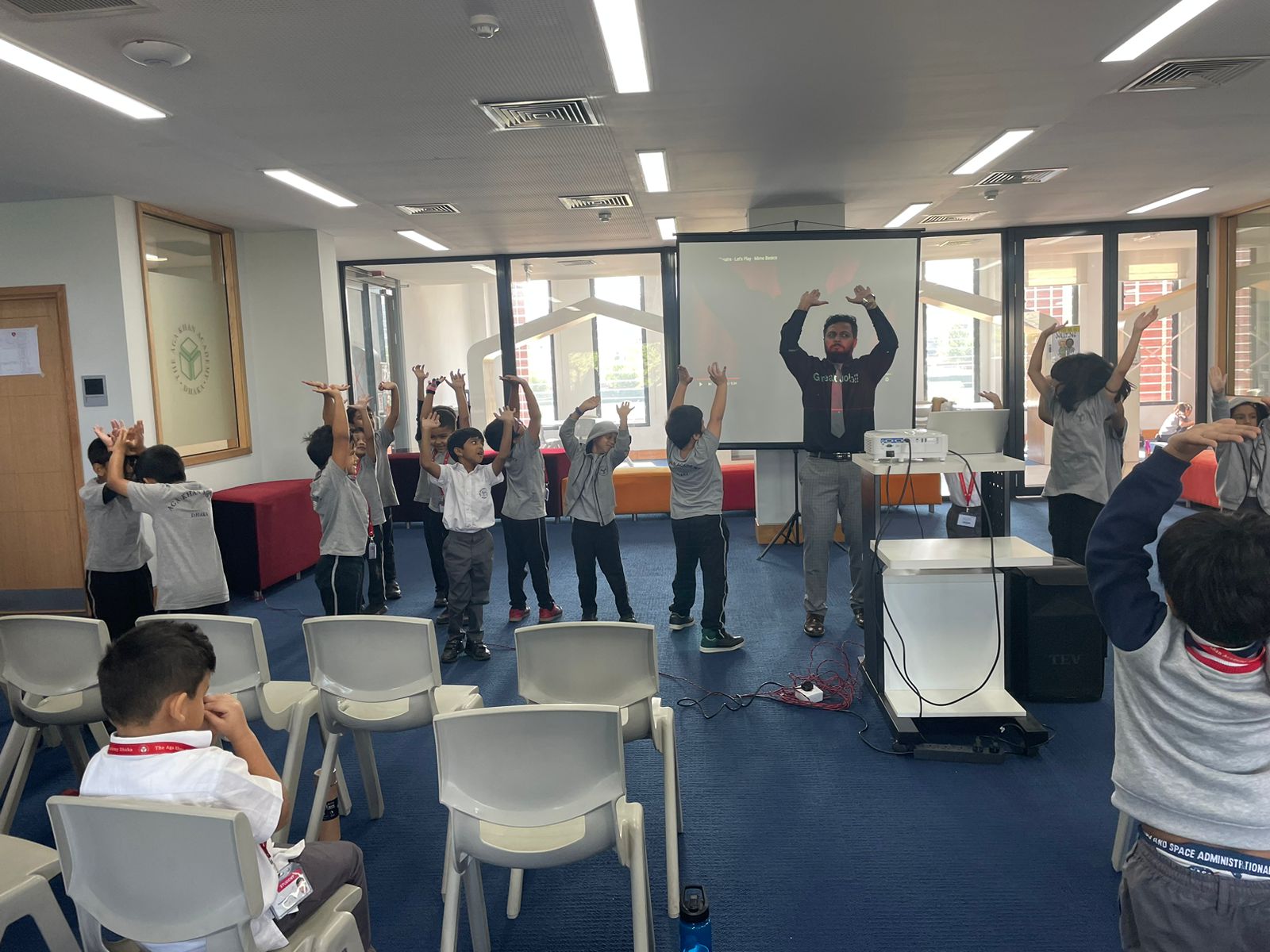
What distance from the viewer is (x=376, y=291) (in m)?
9.78

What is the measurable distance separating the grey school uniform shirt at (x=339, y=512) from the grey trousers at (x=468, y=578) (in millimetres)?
529

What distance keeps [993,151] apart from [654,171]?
2.22 m

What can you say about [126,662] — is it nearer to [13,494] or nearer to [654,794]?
[654,794]

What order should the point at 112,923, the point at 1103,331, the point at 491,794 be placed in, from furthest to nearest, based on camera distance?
1. the point at 1103,331
2. the point at 491,794
3. the point at 112,923

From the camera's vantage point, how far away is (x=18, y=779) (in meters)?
3.05

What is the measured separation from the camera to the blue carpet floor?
7.96ft

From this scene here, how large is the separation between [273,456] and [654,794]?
5.90m

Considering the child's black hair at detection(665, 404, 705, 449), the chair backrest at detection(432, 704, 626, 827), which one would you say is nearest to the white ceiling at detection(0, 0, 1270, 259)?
the child's black hair at detection(665, 404, 705, 449)

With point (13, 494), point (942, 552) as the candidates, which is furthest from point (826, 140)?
point (13, 494)

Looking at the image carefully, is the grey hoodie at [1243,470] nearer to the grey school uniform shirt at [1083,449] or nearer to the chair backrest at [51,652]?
the grey school uniform shirt at [1083,449]

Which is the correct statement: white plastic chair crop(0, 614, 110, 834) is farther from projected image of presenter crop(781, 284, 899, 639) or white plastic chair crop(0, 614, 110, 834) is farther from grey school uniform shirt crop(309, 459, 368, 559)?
projected image of presenter crop(781, 284, 899, 639)

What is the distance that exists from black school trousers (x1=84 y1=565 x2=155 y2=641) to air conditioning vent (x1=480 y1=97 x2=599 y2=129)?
2.91 m

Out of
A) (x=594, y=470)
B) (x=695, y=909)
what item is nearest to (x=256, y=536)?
(x=594, y=470)

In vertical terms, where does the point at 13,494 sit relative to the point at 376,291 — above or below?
below
